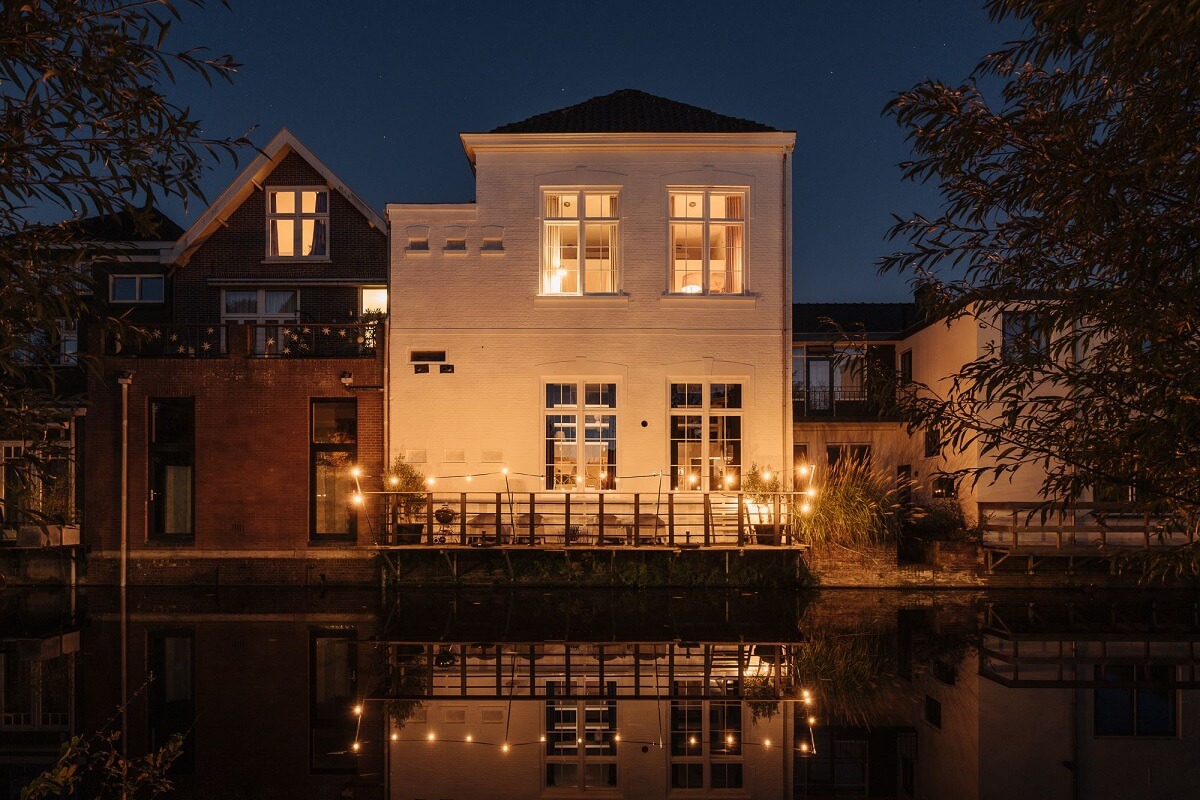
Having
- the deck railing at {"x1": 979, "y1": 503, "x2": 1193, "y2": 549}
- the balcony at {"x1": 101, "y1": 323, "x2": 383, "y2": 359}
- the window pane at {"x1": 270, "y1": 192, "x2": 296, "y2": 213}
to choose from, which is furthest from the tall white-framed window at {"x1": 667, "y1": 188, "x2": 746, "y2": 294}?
the window pane at {"x1": 270, "y1": 192, "x2": 296, "y2": 213}

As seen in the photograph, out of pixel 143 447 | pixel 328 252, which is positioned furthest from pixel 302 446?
pixel 328 252

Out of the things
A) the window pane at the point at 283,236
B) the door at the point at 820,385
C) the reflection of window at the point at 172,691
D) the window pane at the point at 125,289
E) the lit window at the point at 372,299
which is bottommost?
the reflection of window at the point at 172,691

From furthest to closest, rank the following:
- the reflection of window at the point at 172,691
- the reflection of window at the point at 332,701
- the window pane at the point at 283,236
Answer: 1. the window pane at the point at 283,236
2. the reflection of window at the point at 172,691
3. the reflection of window at the point at 332,701

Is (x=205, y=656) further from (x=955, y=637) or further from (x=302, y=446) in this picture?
(x=955, y=637)

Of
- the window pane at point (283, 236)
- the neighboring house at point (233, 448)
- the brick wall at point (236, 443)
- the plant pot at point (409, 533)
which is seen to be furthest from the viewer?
the window pane at point (283, 236)

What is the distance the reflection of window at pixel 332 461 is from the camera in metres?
16.5

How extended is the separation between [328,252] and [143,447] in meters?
5.44

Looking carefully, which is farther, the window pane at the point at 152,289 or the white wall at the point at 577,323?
the window pane at the point at 152,289

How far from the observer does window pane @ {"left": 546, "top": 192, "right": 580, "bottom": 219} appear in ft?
54.5

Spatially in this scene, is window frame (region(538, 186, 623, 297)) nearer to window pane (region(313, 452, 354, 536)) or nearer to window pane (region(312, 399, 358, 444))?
window pane (region(312, 399, 358, 444))

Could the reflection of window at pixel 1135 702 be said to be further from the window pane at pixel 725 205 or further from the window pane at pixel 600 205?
the window pane at pixel 600 205

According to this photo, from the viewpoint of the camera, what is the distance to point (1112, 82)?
5.11m

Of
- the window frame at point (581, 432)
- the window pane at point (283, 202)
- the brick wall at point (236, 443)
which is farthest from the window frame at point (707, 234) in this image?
the window pane at point (283, 202)

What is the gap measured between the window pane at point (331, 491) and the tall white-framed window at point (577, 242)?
536 centimetres
